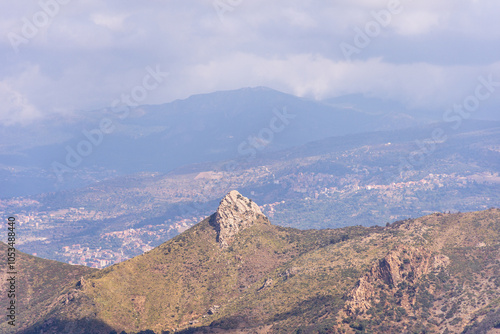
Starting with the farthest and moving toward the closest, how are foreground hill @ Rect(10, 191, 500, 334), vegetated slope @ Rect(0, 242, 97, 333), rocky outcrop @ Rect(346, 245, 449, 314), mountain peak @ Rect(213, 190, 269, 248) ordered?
mountain peak @ Rect(213, 190, 269, 248)
vegetated slope @ Rect(0, 242, 97, 333)
rocky outcrop @ Rect(346, 245, 449, 314)
foreground hill @ Rect(10, 191, 500, 334)

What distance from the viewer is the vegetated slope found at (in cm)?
12068

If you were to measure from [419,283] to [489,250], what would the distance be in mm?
20504

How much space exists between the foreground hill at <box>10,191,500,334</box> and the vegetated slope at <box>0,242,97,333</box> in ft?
9.88

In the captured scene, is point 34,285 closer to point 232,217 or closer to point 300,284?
point 232,217

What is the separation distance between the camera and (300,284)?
397 feet

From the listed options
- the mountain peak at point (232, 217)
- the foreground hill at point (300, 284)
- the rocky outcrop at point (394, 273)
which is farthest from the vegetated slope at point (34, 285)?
the rocky outcrop at point (394, 273)

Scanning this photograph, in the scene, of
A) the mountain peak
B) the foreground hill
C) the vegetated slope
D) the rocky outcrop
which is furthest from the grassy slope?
the vegetated slope

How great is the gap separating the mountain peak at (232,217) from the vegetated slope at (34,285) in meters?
36.5

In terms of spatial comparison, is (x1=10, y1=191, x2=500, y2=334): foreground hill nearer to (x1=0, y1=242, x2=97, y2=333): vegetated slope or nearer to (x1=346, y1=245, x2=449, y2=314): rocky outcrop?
(x1=346, y1=245, x2=449, y2=314): rocky outcrop

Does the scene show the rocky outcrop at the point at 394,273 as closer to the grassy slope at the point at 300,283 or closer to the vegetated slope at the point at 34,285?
the grassy slope at the point at 300,283

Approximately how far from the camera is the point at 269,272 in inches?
5364

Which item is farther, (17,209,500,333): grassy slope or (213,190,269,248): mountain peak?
(213,190,269,248): mountain peak

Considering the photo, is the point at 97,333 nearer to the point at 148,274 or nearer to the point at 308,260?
the point at 148,274

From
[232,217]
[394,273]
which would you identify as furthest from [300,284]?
[232,217]
